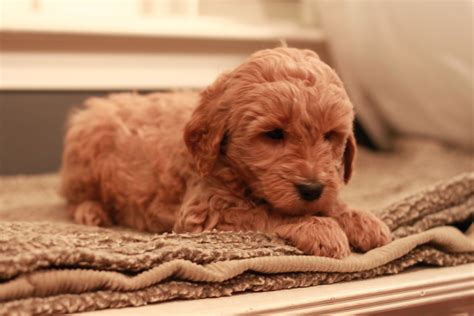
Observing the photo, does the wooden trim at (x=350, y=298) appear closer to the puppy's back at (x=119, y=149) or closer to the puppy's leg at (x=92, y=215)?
the puppy's back at (x=119, y=149)

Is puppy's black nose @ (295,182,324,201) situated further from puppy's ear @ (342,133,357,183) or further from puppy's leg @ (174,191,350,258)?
puppy's ear @ (342,133,357,183)

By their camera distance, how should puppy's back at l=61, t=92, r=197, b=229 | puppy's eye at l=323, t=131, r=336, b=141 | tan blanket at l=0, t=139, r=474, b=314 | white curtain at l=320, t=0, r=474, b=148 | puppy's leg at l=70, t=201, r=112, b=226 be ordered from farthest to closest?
white curtain at l=320, t=0, r=474, b=148 → puppy's leg at l=70, t=201, r=112, b=226 → puppy's back at l=61, t=92, r=197, b=229 → puppy's eye at l=323, t=131, r=336, b=141 → tan blanket at l=0, t=139, r=474, b=314

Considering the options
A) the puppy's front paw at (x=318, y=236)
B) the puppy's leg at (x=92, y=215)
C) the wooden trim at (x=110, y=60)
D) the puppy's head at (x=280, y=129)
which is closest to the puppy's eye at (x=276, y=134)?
the puppy's head at (x=280, y=129)

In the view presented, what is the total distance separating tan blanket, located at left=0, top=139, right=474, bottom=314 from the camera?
50.4 inches

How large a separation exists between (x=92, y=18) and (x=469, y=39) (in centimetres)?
196

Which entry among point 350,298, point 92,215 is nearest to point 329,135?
point 350,298

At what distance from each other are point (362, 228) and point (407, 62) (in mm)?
1907

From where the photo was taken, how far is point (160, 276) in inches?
54.7

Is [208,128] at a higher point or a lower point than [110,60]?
higher

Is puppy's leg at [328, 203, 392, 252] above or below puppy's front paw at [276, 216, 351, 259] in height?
below

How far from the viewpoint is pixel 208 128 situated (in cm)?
178

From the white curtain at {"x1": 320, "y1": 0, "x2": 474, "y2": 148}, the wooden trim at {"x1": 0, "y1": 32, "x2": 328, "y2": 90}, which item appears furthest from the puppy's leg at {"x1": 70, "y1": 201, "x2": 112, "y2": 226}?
the white curtain at {"x1": 320, "y1": 0, "x2": 474, "y2": 148}

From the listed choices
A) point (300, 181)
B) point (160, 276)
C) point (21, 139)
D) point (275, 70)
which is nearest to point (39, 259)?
point (160, 276)

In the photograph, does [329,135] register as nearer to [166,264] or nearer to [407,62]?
[166,264]
